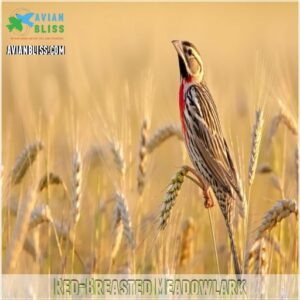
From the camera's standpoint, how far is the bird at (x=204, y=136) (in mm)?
3623

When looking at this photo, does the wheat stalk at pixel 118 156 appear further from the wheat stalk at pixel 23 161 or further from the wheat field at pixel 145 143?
the wheat stalk at pixel 23 161

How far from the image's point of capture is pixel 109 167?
12.7 feet

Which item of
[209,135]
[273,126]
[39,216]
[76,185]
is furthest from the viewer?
[273,126]

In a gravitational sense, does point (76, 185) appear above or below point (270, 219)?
above

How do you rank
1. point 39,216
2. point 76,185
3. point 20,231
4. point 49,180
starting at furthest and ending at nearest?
1. point 49,180
2. point 76,185
3. point 39,216
4. point 20,231

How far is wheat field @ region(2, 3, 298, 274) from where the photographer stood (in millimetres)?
3627

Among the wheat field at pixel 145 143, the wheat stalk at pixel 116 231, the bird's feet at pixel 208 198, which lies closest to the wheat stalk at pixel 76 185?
the wheat field at pixel 145 143

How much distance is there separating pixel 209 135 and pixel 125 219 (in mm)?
683

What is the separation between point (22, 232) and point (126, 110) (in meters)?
1.38

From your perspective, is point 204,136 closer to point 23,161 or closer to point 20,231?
point 23,161

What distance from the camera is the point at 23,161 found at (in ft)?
12.6

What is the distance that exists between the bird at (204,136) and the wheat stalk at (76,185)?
0.62 m

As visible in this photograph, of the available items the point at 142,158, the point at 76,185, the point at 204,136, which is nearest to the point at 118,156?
the point at 142,158

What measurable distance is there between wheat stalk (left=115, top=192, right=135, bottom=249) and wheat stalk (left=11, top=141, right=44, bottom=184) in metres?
0.57
